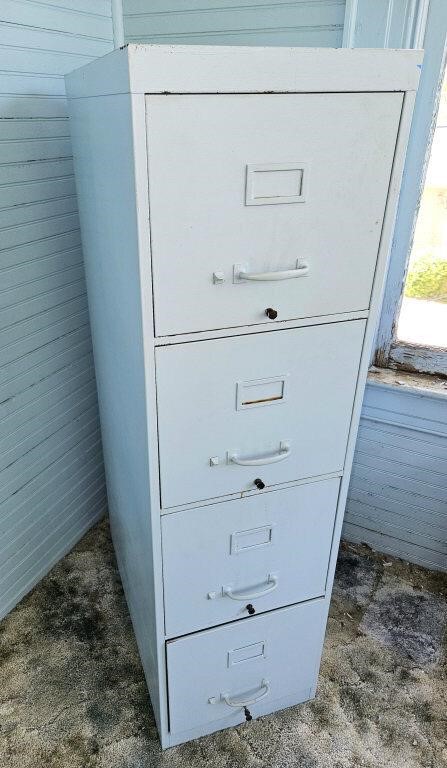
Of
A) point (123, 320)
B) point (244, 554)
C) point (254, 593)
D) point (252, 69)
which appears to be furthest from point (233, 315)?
point (254, 593)

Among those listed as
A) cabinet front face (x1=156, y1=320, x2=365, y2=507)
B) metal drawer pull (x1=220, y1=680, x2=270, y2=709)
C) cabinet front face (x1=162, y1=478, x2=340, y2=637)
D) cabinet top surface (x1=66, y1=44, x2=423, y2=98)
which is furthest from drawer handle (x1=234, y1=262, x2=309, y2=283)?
metal drawer pull (x1=220, y1=680, x2=270, y2=709)

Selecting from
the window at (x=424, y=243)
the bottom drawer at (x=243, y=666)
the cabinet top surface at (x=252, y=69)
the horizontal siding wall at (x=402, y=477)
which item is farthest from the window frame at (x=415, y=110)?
the bottom drawer at (x=243, y=666)

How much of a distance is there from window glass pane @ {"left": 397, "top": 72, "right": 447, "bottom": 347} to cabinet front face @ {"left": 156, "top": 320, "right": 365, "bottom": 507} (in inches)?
28.9

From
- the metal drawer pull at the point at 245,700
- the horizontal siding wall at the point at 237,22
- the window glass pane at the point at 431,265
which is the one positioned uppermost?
the horizontal siding wall at the point at 237,22

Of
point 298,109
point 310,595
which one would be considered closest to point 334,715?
point 310,595

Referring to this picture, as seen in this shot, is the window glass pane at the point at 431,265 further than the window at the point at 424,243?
Yes

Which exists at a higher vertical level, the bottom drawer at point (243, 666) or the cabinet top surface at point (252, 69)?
the cabinet top surface at point (252, 69)

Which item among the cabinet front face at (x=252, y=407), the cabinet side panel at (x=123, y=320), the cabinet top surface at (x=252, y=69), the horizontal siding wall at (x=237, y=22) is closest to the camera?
the cabinet top surface at (x=252, y=69)

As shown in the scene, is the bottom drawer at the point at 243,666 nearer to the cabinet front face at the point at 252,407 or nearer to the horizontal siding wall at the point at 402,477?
the cabinet front face at the point at 252,407

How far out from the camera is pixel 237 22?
143cm

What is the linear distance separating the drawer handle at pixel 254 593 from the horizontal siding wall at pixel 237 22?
4.33 feet

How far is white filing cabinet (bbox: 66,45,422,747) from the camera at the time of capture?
0.80 metres

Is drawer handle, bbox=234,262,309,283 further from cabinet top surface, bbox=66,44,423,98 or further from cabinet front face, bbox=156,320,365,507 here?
cabinet top surface, bbox=66,44,423,98

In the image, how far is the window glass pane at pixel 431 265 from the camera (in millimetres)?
1509
